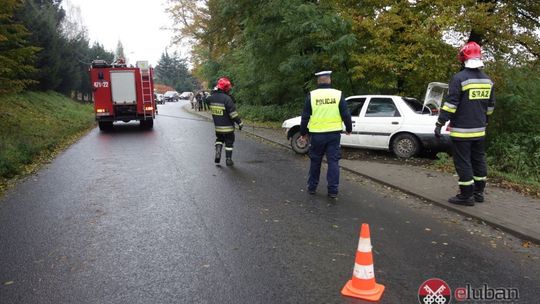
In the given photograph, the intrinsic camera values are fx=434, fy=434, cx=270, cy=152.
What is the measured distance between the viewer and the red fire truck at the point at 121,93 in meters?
18.4

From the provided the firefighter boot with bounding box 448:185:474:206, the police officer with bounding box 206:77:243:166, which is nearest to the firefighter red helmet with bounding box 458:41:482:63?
the firefighter boot with bounding box 448:185:474:206

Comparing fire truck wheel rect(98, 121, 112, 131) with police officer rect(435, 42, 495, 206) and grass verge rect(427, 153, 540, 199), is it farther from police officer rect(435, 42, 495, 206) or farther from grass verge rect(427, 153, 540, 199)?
police officer rect(435, 42, 495, 206)

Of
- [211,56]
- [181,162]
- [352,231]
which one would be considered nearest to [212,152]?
[181,162]

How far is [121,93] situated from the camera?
61.3ft

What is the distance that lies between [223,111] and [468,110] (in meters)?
5.21

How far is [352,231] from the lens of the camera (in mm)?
5332

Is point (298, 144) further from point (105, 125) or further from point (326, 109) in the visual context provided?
point (105, 125)

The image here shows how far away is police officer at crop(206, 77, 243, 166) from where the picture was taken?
959 centimetres

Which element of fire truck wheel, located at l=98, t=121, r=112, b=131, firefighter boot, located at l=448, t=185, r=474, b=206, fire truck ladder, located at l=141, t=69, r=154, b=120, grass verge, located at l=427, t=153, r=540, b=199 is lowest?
grass verge, located at l=427, t=153, r=540, b=199

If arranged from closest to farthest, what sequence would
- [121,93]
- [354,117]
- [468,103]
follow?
1. [468,103]
2. [354,117]
3. [121,93]

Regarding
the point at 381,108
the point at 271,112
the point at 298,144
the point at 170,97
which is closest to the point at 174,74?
the point at 170,97

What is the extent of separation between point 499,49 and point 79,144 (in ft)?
44.1

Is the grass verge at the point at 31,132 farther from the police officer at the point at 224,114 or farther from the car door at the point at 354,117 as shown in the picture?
the car door at the point at 354,117

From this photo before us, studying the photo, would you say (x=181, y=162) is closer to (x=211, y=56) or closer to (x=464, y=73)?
(x=464, y=73)
